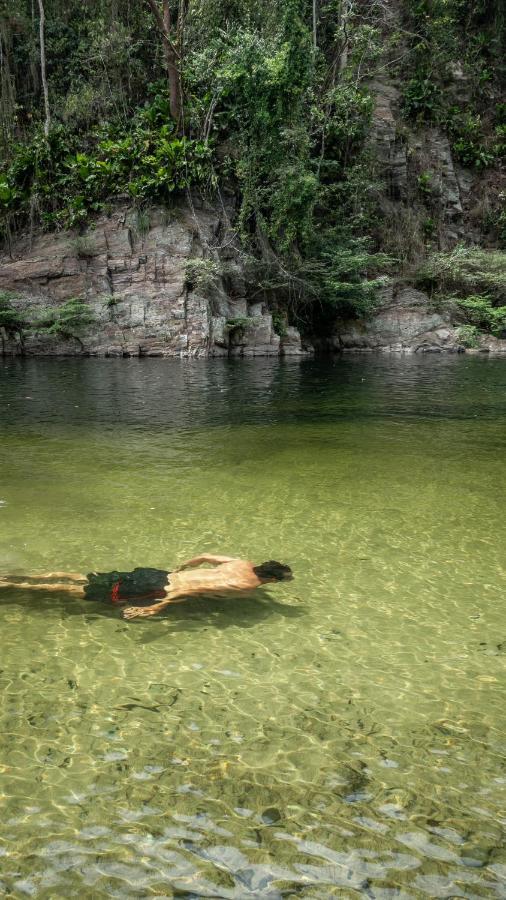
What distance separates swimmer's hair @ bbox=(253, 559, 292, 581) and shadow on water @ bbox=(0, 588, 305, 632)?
249mm

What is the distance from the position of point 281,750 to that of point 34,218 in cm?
2487

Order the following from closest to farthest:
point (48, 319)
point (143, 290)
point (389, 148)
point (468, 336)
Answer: point (48, 319)
point (143, 290)
point (468, 336)
point (389, 148)

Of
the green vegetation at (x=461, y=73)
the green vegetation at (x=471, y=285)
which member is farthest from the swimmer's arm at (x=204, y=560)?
the green vegetation at (x=461, y=73)

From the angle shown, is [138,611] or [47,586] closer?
[138,611]

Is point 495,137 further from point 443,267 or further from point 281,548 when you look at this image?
point 281,548

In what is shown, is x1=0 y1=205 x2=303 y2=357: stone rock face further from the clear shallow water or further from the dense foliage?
the clear shallow water

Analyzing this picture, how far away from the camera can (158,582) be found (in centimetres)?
425

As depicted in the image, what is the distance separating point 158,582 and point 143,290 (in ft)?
61.6

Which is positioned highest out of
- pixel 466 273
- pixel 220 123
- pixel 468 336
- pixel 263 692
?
pixel 220 123

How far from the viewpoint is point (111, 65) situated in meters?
26.4

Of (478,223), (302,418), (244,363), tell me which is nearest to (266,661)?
(302,418)

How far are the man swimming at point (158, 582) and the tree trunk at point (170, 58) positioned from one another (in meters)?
20.9

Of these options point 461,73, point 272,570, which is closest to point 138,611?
point 272,570

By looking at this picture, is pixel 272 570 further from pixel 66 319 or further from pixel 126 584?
pixel 66 319
